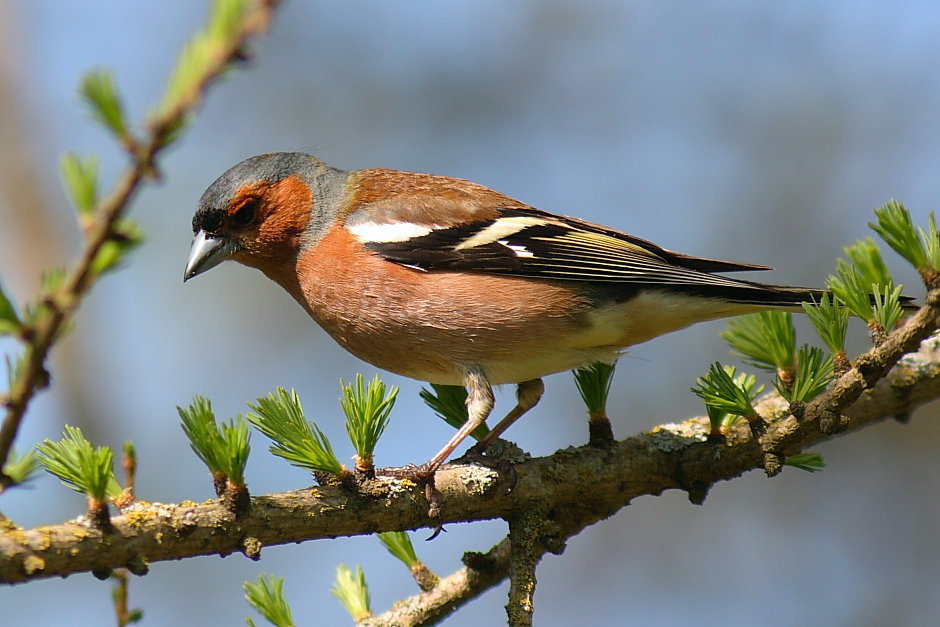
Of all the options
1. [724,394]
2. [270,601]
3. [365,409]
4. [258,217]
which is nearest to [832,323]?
[724,394]

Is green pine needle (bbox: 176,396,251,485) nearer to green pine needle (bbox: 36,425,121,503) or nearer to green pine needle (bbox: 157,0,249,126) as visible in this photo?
green pine needle (bbox: 36,425,121,503)

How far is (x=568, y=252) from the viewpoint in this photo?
13.8ft

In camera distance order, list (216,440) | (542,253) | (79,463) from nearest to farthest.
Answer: (79,463) < (216,440) < (542,253)

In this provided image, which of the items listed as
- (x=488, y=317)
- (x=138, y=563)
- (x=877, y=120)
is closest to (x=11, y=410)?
(x=138, y=563)

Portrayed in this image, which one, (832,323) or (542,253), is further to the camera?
(542,253)

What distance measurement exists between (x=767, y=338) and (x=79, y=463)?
235 cm

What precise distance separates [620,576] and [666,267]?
3.44m

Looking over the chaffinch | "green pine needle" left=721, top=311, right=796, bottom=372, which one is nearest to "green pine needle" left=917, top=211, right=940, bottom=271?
"green pine needle" left=721, top=311, right=796, bottom=372

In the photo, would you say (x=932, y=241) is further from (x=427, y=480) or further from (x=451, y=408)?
(x=451, y=408)

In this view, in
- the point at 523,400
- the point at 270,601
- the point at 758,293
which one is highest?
the point at 758,293

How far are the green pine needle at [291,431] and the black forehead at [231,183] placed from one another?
2.11m

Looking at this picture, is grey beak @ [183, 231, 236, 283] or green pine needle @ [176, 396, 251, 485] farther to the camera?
grey beak @ [183, 231, 236, 283]

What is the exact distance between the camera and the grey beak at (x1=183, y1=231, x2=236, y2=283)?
4.20 metres

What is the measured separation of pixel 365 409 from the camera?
245 centimetres
